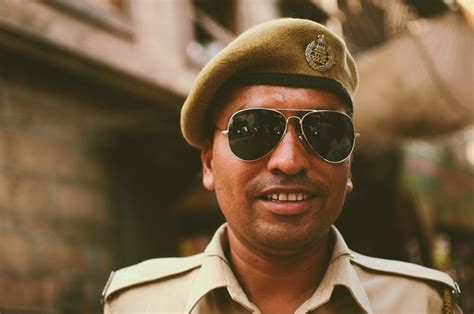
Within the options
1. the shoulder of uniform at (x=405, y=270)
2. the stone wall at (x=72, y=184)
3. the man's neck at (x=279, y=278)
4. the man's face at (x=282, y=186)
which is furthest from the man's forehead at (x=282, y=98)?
the stone wall at (x=72, y=184)

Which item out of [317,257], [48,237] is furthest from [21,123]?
[317,257]

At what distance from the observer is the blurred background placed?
12.9 ft

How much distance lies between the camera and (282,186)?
1.68m

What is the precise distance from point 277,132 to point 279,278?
54 cm

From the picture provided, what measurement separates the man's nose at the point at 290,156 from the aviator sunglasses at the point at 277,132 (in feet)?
0.05

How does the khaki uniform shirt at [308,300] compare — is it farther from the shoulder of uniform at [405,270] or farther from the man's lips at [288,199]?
the man's lips at [288,199]

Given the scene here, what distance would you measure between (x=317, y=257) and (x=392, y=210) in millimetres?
4288

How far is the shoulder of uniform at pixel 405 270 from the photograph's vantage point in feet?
6.23

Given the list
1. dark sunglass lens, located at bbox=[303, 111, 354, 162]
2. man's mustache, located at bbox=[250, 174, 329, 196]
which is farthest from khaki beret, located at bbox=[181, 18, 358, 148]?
man's mustache, located at bbox=[250, 174, 329, 196]

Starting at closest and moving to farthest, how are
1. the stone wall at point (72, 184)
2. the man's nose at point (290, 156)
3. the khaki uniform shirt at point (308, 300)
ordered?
1. the man's nose at point (290, 156)
2. the khaki uniform shirt at point (308, 300)
3. the stone wall at point (72, 184)

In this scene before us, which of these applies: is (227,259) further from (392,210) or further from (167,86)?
(392,210)

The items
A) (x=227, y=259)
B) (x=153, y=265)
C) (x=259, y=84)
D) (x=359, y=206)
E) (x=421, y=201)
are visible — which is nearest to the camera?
(x=259, y=84)

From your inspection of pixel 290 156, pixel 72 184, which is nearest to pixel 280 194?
pixel 290 156

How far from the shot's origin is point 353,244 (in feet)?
21.5
